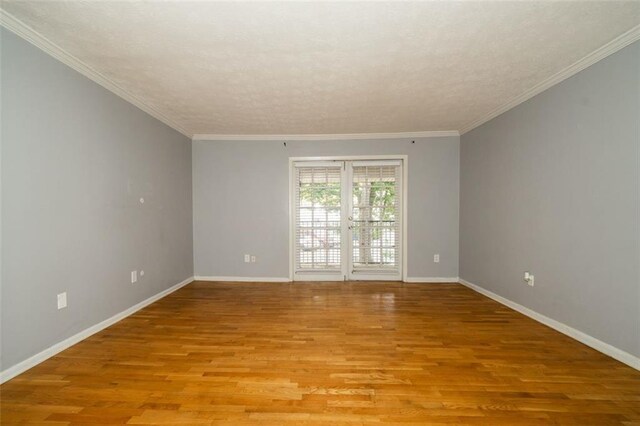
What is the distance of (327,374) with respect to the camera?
1847mm

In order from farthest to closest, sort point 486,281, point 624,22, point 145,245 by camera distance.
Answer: point 486,281
point 145,245
point 624,22

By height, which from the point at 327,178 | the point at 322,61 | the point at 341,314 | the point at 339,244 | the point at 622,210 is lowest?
the point at 341,314

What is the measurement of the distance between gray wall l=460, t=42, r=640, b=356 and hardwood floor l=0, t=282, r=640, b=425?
15.3 inches

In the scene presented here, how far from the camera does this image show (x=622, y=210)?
197 centimetres

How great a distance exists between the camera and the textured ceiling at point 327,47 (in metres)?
1.67

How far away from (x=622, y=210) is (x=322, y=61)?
106 inches

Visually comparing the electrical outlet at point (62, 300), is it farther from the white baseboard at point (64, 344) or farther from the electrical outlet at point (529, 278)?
the electrical outlet at point (529, 278)

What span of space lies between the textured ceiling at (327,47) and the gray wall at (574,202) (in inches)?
13.0

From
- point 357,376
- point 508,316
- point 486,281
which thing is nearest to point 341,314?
point 357,376

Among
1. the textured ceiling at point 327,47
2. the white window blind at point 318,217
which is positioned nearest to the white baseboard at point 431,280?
the white window blind at point 318,217

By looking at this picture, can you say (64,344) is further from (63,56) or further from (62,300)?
(63,56)

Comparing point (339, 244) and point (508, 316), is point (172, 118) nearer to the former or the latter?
point (339, 244)

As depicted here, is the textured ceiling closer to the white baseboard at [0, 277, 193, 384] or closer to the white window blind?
the white window blind

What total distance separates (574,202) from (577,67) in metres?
1.23
